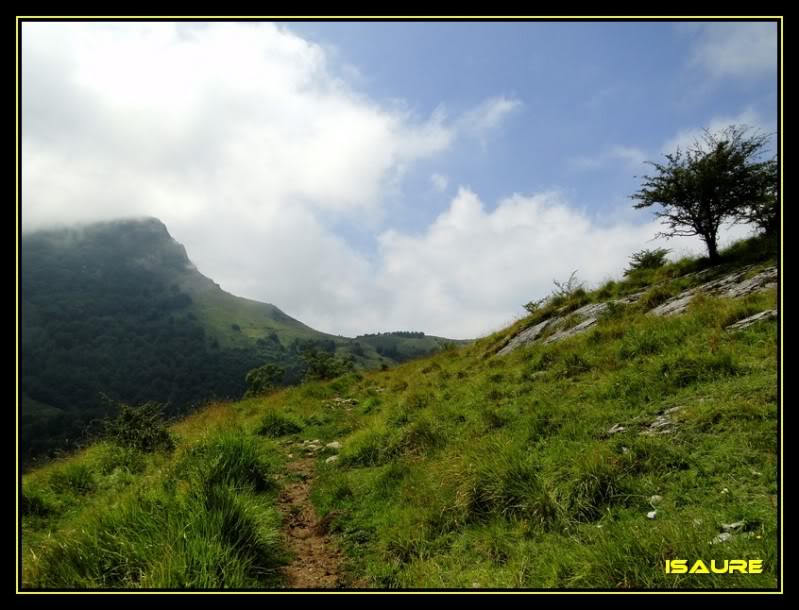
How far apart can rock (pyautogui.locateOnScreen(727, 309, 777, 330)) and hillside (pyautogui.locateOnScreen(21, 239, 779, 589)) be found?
5 centimetres

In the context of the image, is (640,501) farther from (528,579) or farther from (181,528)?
(181,528)

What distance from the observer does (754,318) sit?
30.5 ft

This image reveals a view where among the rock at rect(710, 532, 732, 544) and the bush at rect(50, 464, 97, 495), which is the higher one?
the rock at rect(710, 532, 732, 544)

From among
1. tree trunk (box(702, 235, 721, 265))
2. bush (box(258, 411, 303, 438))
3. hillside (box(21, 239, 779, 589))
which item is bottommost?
bush (box(258, 411, 303, 438))

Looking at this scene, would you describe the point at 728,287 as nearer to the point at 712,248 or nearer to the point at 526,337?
the point at 712,248

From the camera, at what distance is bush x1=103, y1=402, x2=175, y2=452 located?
11539 mm

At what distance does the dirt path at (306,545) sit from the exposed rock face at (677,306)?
394 inches

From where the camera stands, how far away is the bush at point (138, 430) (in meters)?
11.5

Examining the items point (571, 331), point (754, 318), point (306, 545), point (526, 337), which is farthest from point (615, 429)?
point (526, 337)

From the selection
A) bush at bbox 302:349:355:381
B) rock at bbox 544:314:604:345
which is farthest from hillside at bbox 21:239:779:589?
bush at bbox 302:349:355:381

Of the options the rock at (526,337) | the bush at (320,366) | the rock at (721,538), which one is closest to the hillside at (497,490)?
the rock at (721,538)

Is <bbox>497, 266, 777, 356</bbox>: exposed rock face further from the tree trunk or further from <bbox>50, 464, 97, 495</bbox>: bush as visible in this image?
<bbox>50, 464, 97, 495</bbox>: bush

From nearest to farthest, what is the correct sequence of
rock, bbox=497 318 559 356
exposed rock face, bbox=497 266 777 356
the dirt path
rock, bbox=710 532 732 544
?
1. rock, bbox=710 532 732 544
2. the dirt path
3. exposed rock face, bbox=497 266 777 356
4. rock, bbox=497 318 559 356
